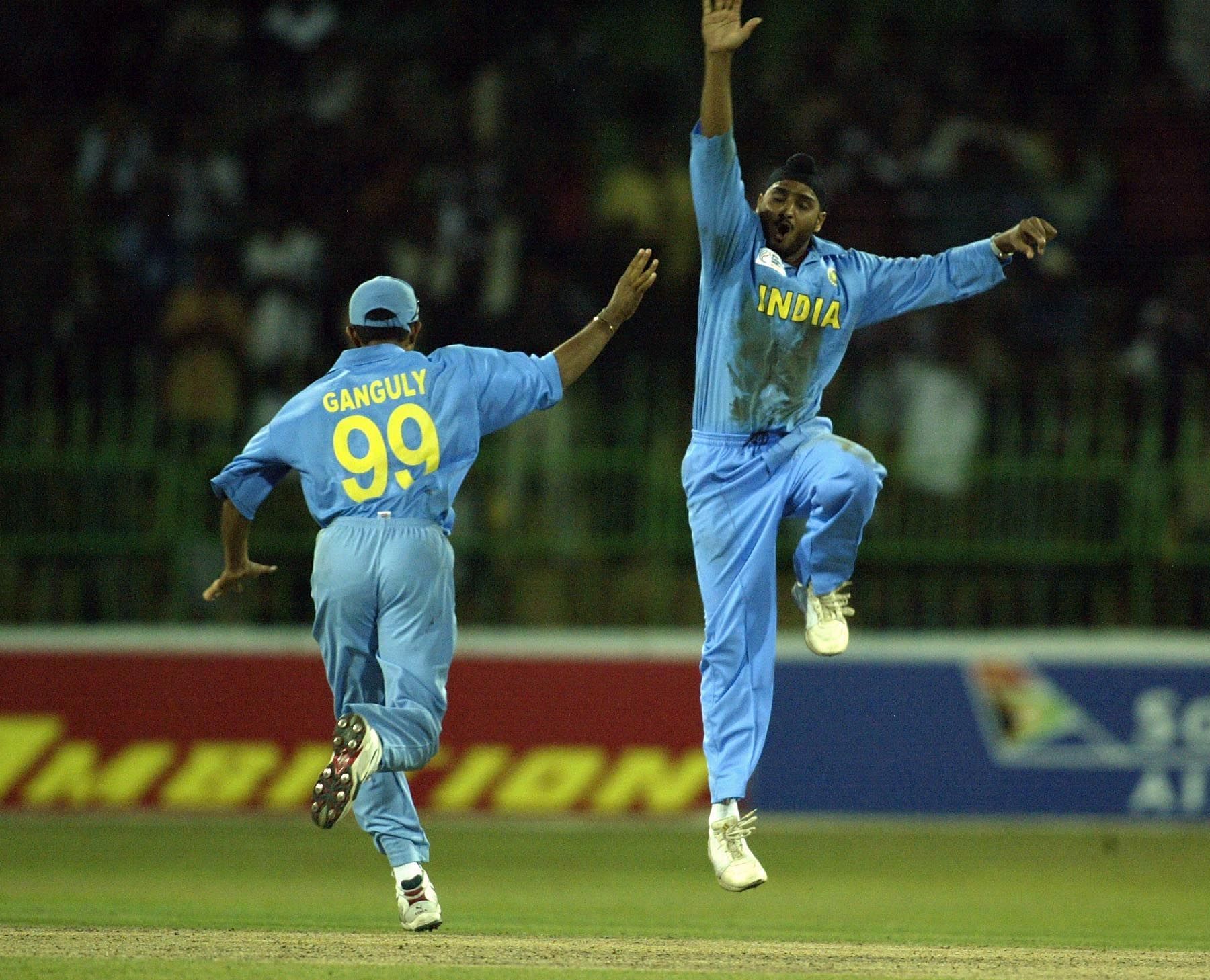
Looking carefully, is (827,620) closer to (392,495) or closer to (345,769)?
(392,495)

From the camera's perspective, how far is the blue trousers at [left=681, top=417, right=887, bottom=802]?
24.8 ft

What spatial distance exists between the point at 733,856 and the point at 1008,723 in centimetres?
550

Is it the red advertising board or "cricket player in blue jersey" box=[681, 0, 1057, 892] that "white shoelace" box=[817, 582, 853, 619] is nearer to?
"cricket player in blue jersey" box=[681, 0, 1057, 892]

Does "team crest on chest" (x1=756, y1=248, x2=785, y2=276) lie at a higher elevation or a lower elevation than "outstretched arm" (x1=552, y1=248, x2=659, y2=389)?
higher

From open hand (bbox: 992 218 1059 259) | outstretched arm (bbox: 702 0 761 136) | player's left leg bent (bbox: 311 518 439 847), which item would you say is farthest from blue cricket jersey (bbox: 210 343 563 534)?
open hand (bbox: 992 218 1059 259)

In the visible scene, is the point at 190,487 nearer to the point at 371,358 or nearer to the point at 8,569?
the point at 8,569

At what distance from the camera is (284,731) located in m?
12.4

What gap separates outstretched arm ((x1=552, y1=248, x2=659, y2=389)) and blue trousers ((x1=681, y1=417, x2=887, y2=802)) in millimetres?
536

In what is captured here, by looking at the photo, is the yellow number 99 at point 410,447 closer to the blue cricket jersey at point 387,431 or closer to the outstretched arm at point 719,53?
the blue cricket jersey at point 387,431

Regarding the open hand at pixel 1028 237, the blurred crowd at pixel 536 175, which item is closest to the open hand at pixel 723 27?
the open hand at pixel 1028 237

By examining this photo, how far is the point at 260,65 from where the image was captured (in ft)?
49.6

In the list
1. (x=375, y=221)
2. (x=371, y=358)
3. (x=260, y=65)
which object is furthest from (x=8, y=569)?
(x=371, y=358)

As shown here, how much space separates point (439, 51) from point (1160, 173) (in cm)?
546

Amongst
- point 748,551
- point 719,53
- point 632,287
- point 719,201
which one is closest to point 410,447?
point 632,287
